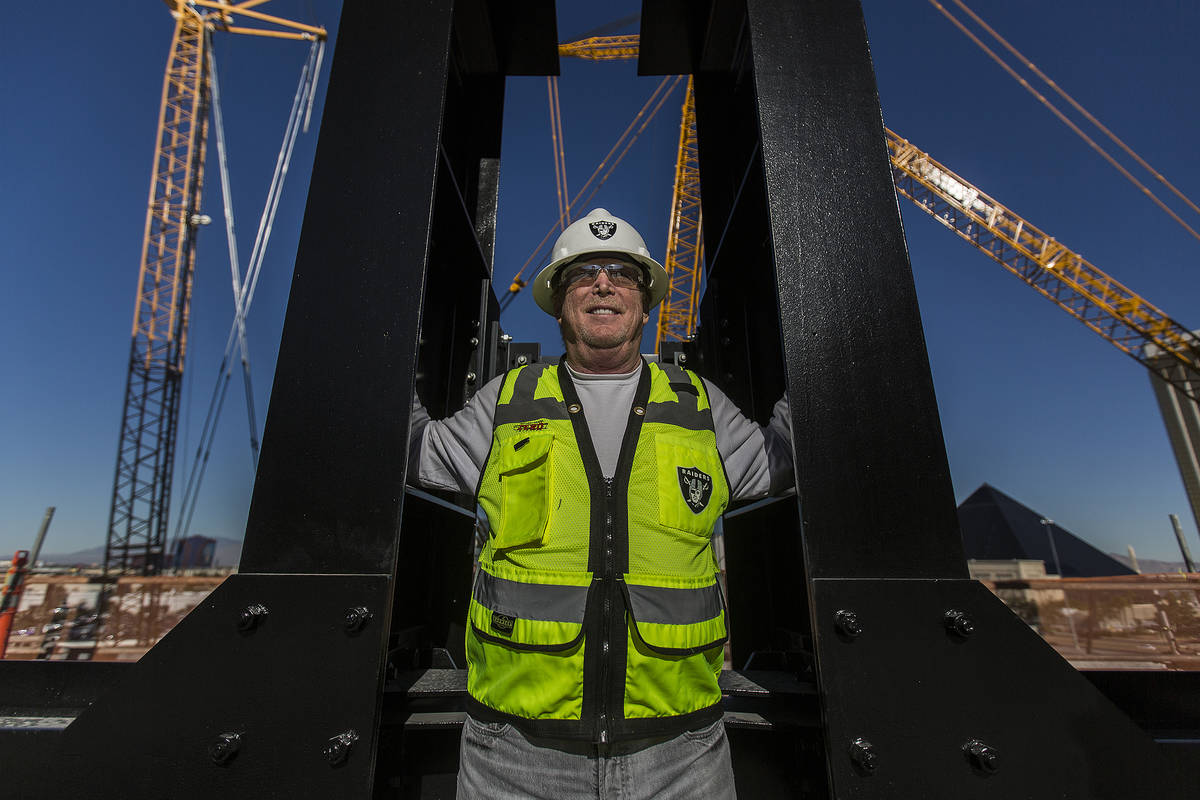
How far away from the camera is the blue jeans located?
1.50 meters

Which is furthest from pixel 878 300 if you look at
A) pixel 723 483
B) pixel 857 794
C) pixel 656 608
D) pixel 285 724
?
pixel 285 724

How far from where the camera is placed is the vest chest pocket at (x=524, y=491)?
5.29 ft

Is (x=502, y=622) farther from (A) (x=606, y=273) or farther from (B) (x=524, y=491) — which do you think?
(A) (x=606, y=273)

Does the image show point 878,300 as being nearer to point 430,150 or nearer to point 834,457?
point 834,457

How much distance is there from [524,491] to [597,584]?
349mm

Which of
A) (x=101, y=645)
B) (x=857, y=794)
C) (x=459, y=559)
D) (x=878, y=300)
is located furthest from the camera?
(x=101, y=645)

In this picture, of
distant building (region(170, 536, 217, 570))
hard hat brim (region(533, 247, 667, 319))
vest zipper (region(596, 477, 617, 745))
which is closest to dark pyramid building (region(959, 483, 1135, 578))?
hard hat brim (region(533, 247, 667, 319))

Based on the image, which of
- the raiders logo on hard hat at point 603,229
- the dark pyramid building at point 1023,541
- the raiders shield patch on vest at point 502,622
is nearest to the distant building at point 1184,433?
the dark pyramid building at point 1023,541

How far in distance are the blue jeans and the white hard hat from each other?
166 cm

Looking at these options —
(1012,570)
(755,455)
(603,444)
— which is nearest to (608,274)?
(603,444)

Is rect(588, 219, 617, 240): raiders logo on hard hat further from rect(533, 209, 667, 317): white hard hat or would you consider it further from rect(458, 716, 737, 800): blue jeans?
rect(458, 716, 737, 800): blue jeans

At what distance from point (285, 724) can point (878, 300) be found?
1801 mm

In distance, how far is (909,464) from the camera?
142cm

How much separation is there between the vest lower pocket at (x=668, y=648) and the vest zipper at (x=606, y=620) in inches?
1.9
